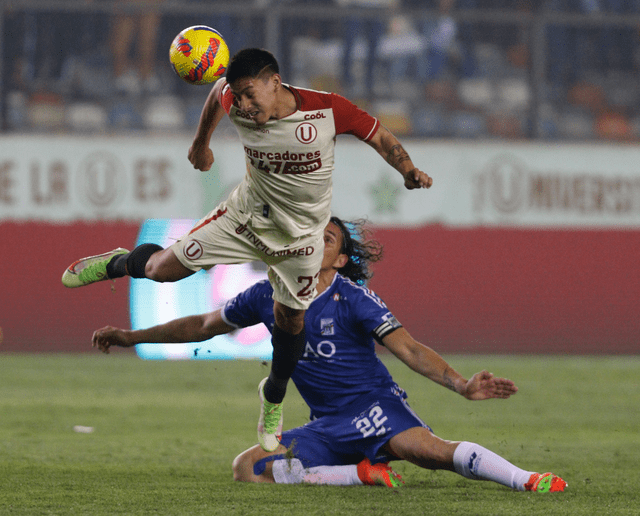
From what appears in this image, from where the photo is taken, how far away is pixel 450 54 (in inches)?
575

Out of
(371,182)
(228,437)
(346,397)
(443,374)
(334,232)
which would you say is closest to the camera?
(443,374)

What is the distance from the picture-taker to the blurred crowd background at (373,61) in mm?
13828

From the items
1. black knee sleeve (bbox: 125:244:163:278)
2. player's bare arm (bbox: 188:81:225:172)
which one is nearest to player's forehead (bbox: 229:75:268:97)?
player's bare arm (bbox: 188:81:225:172)

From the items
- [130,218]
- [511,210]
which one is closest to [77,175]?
[130,218]

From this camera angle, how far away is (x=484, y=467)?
13.9ft

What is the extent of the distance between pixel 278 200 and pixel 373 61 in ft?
33.2

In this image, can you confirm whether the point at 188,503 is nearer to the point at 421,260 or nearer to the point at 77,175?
the point at 421,260

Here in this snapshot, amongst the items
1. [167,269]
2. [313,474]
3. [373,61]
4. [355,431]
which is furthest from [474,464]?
[373,61]

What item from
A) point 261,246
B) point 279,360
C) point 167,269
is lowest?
point 279,360

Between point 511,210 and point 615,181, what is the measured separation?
5.25 feet

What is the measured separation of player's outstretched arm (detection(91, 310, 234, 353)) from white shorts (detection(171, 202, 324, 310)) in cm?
30

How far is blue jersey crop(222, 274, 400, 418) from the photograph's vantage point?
4.56 metres

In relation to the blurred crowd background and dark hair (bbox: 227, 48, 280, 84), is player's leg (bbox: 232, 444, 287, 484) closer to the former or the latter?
dark hair (bbox: 227, 48, 280, 84)

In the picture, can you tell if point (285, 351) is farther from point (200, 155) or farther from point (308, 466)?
point (200, 155)
